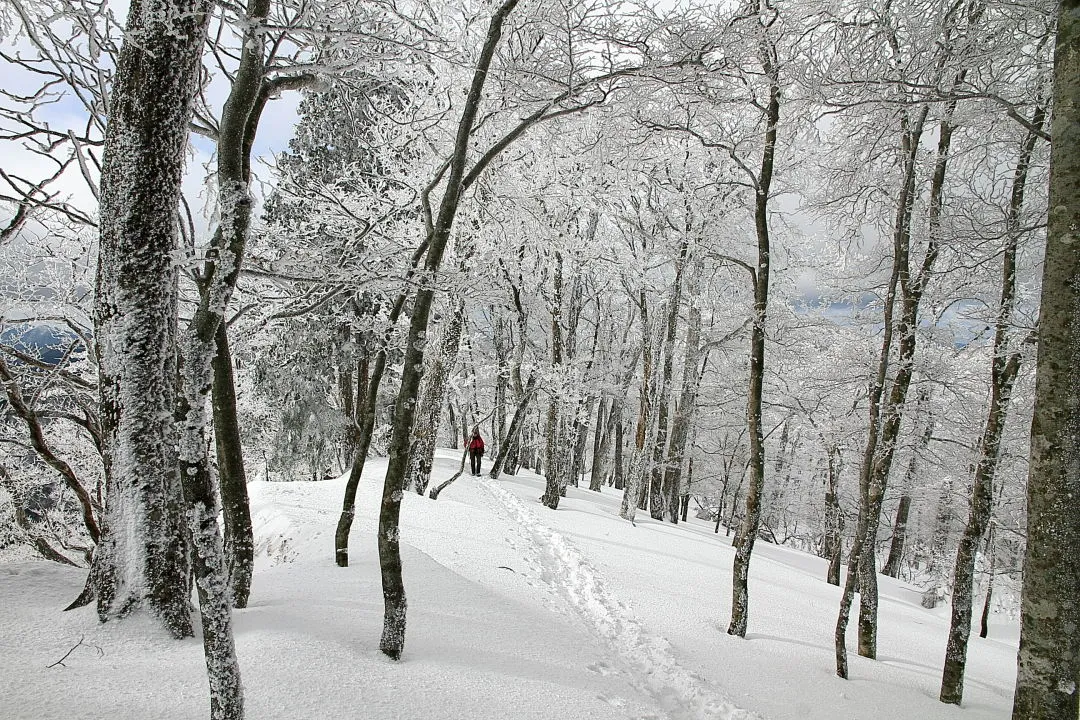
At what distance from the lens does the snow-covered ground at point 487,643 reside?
8.57 feet

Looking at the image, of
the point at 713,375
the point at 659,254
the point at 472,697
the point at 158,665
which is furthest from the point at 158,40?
the point at 713,375

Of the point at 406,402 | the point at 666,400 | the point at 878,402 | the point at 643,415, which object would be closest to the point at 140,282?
the point at 406,402

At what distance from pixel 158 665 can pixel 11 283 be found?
9.01 meters

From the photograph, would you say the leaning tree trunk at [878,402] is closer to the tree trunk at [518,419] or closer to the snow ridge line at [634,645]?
the snow ridge line at [634,645]

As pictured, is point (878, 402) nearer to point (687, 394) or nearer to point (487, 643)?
point (487, 643)

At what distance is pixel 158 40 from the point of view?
101 inches

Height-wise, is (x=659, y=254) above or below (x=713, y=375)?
above

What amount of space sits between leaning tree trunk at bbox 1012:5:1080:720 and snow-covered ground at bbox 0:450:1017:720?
7.54ft

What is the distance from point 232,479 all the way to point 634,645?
3982mm

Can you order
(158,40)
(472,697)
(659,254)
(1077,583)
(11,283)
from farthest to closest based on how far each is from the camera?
1. (659,254)
2. (11,283)
3. (472,697)
4. (158,40)
5. (1077,583)

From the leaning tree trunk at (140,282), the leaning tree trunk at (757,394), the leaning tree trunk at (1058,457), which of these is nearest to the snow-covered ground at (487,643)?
the leaning tree trunk at (757,394)

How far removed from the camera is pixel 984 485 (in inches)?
216

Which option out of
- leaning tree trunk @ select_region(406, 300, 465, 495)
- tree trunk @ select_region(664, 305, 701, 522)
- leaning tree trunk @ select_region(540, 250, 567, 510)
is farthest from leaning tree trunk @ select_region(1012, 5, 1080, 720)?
tree trunk @ select_region(664, 305, 701, 522)

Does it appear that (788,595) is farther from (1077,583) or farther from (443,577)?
(1077,583)
